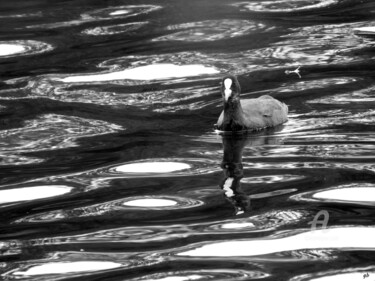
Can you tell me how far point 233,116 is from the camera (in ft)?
43.0

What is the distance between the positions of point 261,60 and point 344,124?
3760 millimetres

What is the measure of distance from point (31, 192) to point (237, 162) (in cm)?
200

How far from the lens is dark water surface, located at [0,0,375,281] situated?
884 cm

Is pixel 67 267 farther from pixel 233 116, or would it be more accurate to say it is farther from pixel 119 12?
pixel 119 12

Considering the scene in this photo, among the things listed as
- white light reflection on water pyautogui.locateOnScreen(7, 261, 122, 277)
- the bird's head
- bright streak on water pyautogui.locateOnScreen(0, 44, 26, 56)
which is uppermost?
the bird's head

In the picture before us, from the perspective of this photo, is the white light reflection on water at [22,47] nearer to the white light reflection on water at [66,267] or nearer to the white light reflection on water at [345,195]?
the white light reflection on water at [345,195]

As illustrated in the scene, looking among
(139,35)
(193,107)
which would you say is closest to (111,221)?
(193,107)

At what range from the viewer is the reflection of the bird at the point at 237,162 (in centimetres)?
1020

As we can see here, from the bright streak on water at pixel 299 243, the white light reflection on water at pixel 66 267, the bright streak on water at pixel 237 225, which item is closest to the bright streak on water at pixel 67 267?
the white light reflection on water at pixel 66 267

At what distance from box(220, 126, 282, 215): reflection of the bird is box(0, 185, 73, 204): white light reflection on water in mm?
1437

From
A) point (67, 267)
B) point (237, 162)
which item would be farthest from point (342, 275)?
point (237, 162)

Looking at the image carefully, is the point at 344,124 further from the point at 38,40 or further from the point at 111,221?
the point at 38,40

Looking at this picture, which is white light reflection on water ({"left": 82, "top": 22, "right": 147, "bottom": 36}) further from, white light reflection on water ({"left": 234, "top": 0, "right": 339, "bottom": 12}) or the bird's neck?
the bird's neck

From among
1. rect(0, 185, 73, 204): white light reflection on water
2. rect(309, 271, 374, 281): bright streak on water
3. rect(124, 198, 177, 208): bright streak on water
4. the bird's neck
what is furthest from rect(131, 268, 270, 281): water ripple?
the bird's neck
